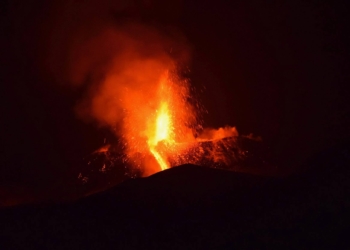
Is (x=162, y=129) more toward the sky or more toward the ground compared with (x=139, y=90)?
more toward the ground

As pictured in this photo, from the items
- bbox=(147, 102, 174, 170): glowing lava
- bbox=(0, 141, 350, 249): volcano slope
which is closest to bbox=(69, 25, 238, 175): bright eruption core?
bbox=(147, 102, 174, 170): glowing lava

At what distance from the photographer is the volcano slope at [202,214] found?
285 centimetres

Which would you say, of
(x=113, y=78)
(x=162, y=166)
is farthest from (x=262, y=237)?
(x=113, y=78)

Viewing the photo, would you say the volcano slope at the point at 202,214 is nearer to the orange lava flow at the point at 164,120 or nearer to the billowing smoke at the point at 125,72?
→ the orange lava flow at the point at 164,120

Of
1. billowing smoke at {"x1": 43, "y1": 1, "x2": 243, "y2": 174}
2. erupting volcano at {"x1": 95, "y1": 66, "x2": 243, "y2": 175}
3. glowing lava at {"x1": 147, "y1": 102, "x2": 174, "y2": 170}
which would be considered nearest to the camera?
erupting volcano at {"x1": 95, "y1": 66, "x2": 243, "y2": 175}

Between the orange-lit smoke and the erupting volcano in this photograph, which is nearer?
the erupting volcano

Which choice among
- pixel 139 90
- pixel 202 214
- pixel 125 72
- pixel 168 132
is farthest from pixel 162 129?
pixel 202 214

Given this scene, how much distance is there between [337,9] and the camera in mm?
6105

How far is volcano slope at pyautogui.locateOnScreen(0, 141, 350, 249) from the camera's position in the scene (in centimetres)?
285

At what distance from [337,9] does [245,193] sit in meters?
3.77

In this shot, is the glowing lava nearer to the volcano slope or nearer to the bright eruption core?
the bright eruption core

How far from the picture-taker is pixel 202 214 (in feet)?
11.0

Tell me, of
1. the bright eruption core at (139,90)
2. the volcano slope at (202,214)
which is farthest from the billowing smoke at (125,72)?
the volcano slope at (202,214)

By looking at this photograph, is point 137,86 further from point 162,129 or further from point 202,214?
point 202,214
